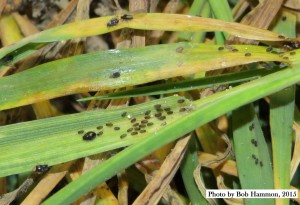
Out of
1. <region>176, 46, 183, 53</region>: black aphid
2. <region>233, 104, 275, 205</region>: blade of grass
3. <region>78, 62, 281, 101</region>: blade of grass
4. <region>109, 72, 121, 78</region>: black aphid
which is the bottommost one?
<region>233, 104, 275, 205</region>: blade of grass

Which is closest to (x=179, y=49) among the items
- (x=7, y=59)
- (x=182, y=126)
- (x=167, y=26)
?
(x=167, y=26)

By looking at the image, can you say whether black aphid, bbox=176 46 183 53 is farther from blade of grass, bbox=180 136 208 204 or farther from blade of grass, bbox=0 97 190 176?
blade of grass, bbox=180 136 208 204

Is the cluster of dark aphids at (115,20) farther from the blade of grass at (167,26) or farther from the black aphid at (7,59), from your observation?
the black aphid at (7,59)

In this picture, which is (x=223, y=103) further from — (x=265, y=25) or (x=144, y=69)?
(x=265, y=25)

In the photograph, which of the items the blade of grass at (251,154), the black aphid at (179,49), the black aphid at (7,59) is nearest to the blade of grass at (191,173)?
the blade of grass at (251,154)

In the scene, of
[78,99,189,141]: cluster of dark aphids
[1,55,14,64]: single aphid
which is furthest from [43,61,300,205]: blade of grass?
[1,55,14,64]: single aphid

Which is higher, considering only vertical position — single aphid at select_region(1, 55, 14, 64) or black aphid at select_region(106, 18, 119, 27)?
single aphid at select_region(1, 55, 14, 64)

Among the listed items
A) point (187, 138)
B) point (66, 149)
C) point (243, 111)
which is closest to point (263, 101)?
point (243, 111)
